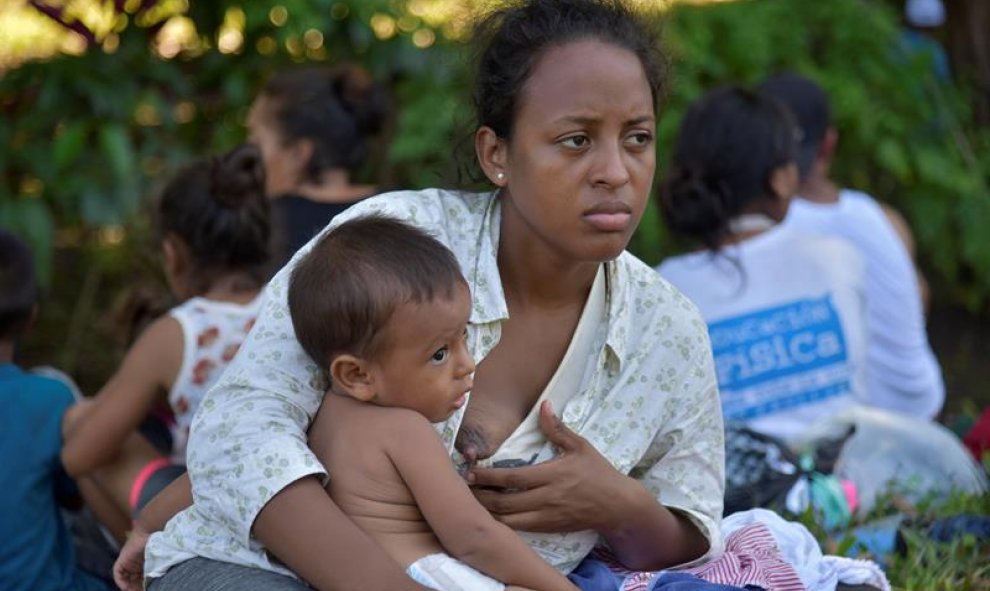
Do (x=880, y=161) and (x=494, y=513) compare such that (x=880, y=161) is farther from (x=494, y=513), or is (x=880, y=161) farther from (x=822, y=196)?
(x=494, y=513)

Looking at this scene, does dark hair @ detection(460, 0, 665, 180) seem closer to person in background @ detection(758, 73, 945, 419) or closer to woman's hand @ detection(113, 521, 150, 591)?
woman's hand @ detection(113, 521, 150, 591)

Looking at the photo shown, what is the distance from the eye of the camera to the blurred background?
4.98 meters

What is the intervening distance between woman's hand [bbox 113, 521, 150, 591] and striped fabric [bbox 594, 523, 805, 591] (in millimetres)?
827

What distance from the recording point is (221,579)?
2465mm

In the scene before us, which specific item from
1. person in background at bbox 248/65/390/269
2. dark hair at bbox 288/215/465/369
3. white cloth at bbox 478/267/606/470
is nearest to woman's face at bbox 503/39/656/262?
white cloth at bbox 478/267/606/470

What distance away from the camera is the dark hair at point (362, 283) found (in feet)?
7.98

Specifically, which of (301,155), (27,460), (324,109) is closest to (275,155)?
(301,155)

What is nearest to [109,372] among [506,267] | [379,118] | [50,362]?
[50,362]

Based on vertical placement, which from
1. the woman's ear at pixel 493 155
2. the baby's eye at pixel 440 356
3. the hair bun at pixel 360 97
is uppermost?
the woman's ear at pixel 493 155

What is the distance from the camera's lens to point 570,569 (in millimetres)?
2766

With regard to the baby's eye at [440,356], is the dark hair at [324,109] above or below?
above

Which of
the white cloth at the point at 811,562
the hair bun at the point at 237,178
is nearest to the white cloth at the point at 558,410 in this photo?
the white cloth at the point at 811,562

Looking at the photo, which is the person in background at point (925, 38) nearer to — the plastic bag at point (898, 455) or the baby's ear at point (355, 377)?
the plastic bag at point (898, 455)

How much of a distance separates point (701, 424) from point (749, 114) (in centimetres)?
186
